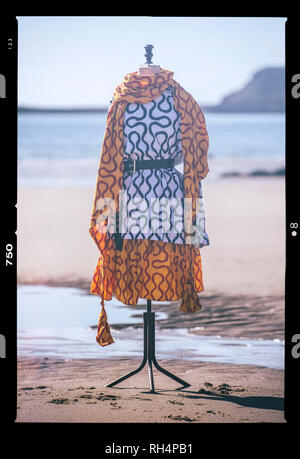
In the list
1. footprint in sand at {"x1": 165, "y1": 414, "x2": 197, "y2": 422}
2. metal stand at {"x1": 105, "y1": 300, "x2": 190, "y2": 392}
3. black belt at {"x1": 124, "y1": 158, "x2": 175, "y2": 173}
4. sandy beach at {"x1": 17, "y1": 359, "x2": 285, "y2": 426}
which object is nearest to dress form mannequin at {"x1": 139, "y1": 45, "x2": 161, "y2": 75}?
black belt at {"x1": 124, "y1": 158, "x2": 175, "y2": 173}

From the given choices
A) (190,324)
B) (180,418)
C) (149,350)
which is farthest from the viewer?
(190,324)

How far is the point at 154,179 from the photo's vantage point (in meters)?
3.98

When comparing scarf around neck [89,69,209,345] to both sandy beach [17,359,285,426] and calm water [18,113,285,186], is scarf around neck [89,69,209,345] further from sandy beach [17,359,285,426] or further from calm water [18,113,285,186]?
calm water [18,113,285,186]

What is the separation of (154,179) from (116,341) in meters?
1.36

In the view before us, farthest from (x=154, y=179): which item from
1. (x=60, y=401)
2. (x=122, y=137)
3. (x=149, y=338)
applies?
(x=60, y=401)

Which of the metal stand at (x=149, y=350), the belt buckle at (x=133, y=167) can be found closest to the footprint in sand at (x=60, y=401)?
the metal stand at (x=149, y=350)

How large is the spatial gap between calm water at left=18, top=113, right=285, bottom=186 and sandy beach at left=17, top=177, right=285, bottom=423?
468cm

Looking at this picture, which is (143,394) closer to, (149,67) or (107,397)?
(107,397)

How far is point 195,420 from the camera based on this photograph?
138 inches
